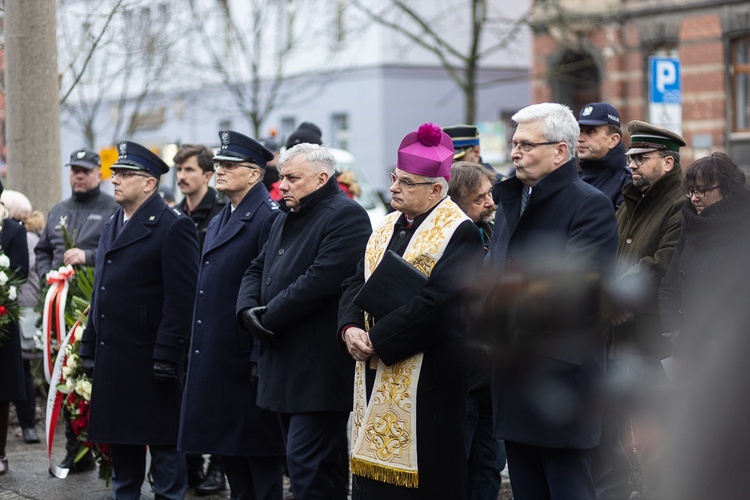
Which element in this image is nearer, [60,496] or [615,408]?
[615,408]

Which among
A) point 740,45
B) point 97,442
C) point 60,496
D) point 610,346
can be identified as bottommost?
point 60,496

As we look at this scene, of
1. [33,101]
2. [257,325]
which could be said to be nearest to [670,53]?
[33,101]

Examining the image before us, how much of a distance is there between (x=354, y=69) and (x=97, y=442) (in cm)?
2678

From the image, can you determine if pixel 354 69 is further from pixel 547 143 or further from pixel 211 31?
pixel 547 143

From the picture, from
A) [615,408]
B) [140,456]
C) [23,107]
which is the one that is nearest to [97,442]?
[140,456]

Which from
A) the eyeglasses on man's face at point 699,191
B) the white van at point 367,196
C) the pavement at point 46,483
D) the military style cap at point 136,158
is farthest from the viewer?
the white van at point 367,196

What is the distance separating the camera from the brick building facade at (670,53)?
2577 centimetres

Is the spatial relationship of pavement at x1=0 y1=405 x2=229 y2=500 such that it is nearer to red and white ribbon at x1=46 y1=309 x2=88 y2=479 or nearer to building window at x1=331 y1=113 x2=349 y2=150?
red and white ribbon at x1=46 y1=309 x2=88 y2=479

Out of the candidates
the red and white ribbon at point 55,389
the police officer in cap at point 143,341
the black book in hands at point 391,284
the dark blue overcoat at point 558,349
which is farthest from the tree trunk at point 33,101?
the dark blue overcoat at point 558,349

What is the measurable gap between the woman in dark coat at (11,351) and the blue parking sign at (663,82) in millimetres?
6253

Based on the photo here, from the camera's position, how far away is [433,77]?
111 feet

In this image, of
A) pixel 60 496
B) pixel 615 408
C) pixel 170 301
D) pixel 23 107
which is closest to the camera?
pixel 615 408

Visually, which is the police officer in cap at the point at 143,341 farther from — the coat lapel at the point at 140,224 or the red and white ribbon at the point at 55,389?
the red and white ribbon at the point at 55,389

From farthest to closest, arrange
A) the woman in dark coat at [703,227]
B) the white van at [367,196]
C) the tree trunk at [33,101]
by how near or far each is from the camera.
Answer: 1. the white van at [367,196]
2. the tree trunk at [33,101]
3. the woman in dark coat at [703,227]
